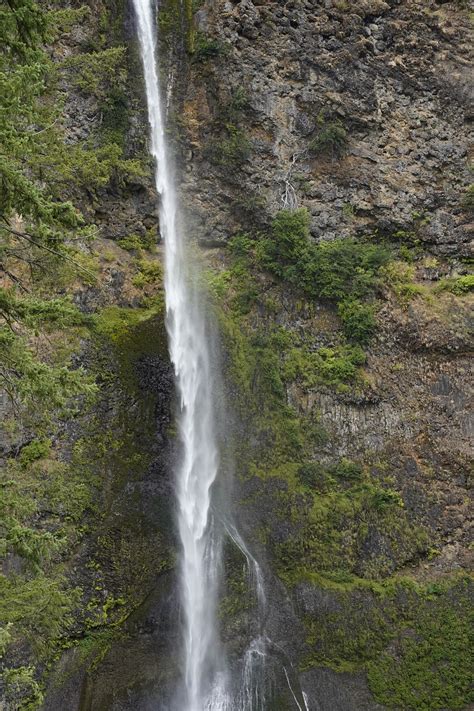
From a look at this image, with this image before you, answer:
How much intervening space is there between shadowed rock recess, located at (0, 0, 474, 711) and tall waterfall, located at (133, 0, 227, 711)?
0.28 metres

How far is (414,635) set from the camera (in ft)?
31.8

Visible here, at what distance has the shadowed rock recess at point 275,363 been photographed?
8.80 m

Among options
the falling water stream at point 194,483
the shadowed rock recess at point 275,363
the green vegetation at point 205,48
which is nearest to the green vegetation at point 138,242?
the shadowed rock recess at point 275,363

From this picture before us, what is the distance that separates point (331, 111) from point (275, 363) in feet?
23.3

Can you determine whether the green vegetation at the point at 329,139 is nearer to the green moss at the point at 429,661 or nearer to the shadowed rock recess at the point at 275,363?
the shadowed rock recess at the point at 275,363

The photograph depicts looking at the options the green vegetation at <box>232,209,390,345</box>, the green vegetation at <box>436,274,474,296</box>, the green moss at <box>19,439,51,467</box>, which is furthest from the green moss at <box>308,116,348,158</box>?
the green moss at <box>19,439,51,467</box>

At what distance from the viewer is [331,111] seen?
15.2 metres

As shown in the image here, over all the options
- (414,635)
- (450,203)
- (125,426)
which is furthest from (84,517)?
(450,203)

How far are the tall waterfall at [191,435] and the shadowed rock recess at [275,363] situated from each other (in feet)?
0.93

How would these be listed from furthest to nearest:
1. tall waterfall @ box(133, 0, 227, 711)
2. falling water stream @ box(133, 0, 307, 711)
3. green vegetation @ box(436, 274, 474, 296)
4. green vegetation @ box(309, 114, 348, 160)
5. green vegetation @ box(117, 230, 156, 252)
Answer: green vegetation @ box(309, 114, 348, 160) → green vegetation @ box(117, 230, 156, 252) → green vegetation @ box(436, 274, 474, 296) → tall waterfall @ box(133, 0, 227, 711) → falling water stream @ box(133, 0, 307, 711)

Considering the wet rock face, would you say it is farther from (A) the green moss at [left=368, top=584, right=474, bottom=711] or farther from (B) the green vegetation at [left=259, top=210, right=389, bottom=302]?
(A) the green moss at [left=368, top=584, right=474, bottom=711]

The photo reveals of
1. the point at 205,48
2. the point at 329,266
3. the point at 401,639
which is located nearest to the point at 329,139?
the point at 329,266

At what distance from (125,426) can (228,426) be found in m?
2.20

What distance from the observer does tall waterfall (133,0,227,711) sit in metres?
8.75
